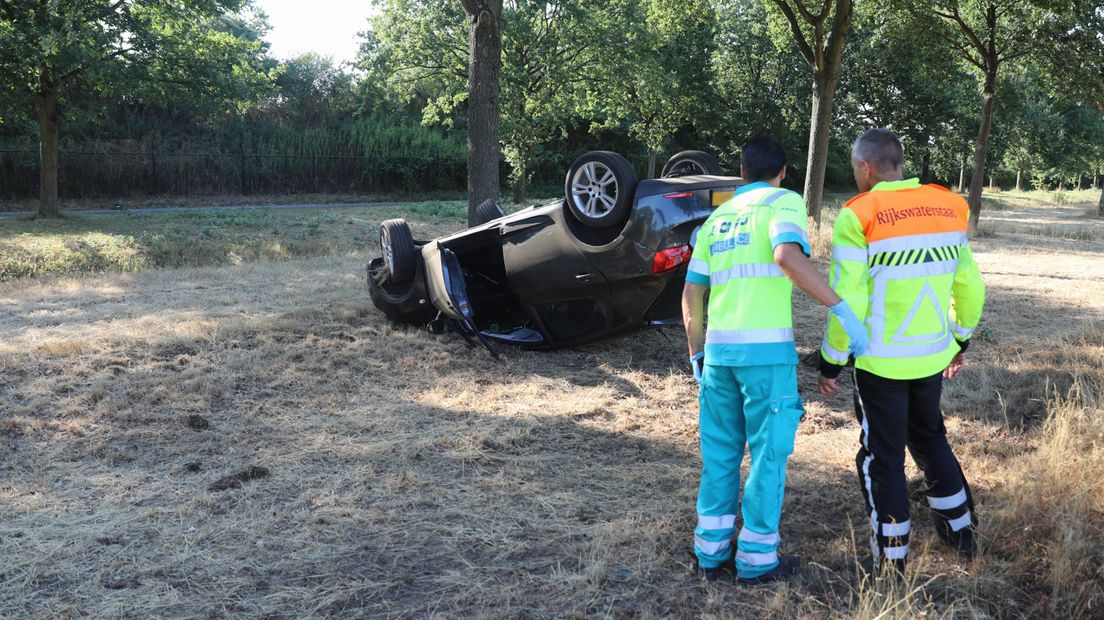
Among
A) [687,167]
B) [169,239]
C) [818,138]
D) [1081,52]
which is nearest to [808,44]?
[818,138]

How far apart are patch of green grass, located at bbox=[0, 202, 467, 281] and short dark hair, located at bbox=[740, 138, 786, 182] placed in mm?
12715

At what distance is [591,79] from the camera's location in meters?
27.8

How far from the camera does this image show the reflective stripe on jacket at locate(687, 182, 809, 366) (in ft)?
10.8

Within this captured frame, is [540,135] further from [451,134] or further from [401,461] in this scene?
[401,461]

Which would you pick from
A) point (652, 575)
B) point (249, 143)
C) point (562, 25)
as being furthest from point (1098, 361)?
point (249, 143)

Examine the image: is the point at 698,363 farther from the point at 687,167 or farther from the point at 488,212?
the point at 488,212

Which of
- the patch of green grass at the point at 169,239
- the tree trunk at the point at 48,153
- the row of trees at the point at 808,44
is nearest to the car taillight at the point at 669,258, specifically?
the row of trees at the point at 808,44

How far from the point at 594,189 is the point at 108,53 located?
16893 millimetres

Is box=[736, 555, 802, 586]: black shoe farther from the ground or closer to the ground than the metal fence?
closer to the ground

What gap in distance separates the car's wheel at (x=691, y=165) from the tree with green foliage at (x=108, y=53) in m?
14.3

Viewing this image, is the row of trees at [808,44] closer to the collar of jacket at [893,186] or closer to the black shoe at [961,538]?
the collar of jacket at [893,186]

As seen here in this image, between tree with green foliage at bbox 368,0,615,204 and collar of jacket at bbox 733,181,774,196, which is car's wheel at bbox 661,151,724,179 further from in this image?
tree with green foliage at bbox 368,0,615,204

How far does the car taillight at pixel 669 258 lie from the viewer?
605 centimetres

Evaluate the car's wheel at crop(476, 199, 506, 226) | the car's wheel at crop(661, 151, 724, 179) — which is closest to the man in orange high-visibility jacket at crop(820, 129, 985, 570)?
the car's wheel at crop(661, 151, 724, 179)
